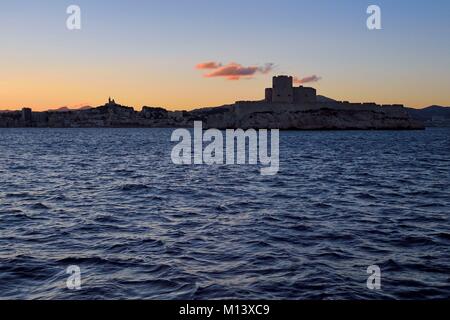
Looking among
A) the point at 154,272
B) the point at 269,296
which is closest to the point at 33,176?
the point at 154,272

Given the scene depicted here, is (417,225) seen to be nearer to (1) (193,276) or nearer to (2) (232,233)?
(2) (232,233)

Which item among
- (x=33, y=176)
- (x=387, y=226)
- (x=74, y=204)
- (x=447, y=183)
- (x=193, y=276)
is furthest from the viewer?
(x=33, y=176)

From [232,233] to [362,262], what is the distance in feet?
14.9

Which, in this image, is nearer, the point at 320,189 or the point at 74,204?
the point at 74,204

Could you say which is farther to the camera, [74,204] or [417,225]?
[74,204]

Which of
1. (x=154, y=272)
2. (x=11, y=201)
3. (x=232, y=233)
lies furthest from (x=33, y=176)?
(x=154, y=272)

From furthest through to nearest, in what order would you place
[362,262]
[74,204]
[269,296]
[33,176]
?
[33,176] < [74,204] < [362,262] < [269,296]

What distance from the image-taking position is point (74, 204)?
21047mm

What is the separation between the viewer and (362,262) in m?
11.5

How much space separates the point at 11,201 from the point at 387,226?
16.7 metres

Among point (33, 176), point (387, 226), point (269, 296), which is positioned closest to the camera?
point (269, 296)
